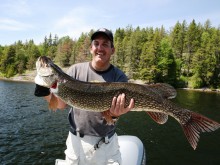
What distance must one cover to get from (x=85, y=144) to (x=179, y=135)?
14.3 m

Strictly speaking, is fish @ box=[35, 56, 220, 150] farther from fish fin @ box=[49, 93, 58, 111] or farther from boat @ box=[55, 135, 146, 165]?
boat @ box=[55, 135, 146, 165]

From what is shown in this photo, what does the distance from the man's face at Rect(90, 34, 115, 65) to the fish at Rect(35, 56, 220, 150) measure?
0.47 meters

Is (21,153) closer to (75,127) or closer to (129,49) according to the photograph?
(75,127)

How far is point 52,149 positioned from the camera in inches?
536

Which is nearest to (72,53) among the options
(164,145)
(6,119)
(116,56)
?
(116,56)

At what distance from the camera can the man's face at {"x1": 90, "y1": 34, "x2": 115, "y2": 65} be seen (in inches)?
173

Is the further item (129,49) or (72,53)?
(72,53)

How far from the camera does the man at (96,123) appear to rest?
172 inches

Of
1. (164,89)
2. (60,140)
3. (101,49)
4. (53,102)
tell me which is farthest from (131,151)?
(60,140)

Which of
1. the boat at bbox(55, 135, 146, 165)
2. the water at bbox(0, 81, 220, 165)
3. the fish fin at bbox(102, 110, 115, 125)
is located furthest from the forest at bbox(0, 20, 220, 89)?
the fish fin at bbox(102, 110, 115, 125)

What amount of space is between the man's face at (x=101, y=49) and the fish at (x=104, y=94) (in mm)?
473

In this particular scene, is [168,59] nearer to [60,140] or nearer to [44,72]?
[60,140]

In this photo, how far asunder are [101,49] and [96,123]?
4.48ft

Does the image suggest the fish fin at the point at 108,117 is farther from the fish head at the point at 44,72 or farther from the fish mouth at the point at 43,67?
the fish mouth at the point at 43,67
